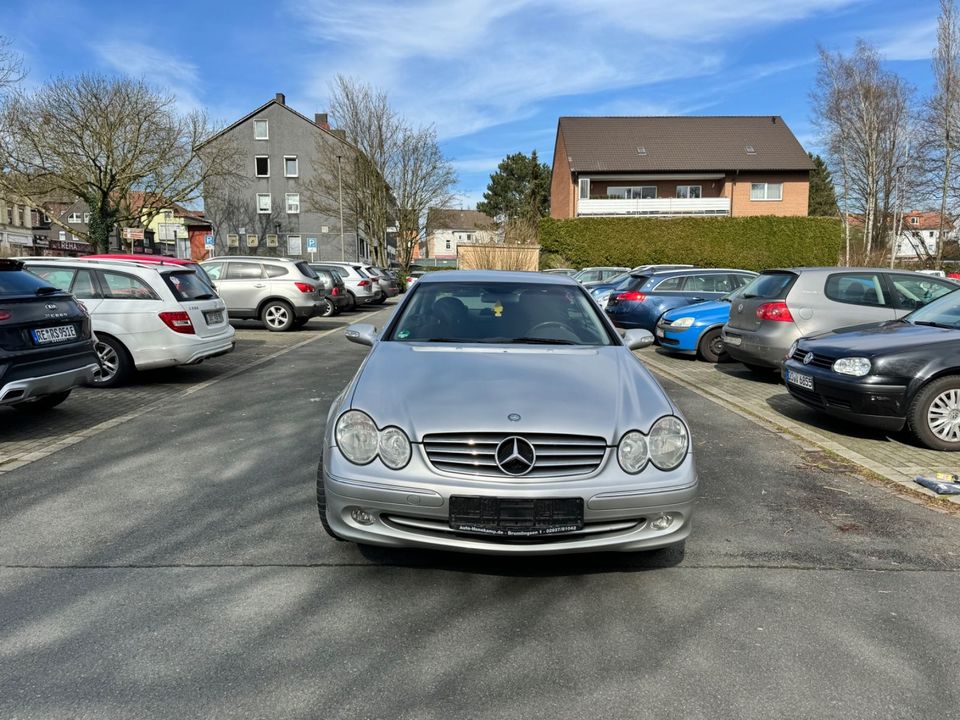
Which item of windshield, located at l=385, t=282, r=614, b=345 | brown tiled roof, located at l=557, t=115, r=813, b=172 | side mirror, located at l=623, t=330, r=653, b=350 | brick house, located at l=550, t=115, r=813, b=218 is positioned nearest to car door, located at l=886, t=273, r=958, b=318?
side mirror, located at l=623, t=330, r=653, b=350

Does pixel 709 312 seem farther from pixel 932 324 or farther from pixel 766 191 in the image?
pixel 766 191

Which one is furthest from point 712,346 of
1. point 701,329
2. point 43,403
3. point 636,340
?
point 43,403

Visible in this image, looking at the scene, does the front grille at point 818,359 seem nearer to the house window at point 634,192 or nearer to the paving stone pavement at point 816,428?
the paving stone pavement at point 816,428

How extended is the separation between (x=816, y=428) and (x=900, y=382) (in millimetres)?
1137

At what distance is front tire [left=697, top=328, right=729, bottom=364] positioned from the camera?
12.3 meters

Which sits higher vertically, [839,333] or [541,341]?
[541,341]

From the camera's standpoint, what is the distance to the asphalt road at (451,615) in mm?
2568

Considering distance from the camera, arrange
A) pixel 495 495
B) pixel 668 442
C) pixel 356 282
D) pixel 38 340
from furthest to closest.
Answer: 1. pixel 356 282
2. pixel 38 340
3. pixel 668 442
4. pixel 495 495

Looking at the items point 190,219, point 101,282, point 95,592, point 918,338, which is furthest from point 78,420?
point 190,219

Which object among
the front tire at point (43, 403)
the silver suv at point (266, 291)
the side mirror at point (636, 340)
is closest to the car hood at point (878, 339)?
the side mirror at point (636, 340)

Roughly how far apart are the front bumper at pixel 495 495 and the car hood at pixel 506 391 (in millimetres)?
212

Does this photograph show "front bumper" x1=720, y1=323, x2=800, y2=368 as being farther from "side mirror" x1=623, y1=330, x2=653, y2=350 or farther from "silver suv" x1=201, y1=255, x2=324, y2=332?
"silver suv" x1=201, y1=255, x2=324, y2=332

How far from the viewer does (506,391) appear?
3512mm

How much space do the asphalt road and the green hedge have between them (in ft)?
115
